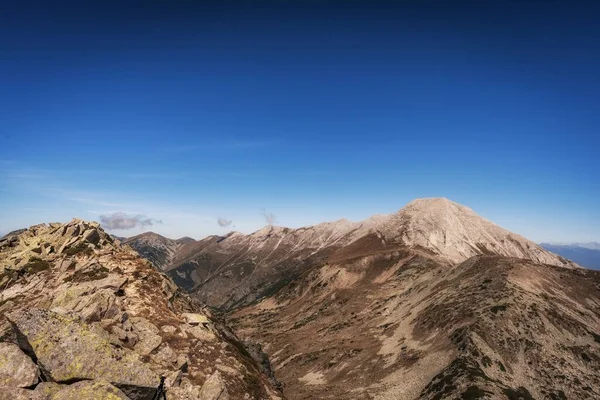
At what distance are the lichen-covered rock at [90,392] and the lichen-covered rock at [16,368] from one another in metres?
1.50

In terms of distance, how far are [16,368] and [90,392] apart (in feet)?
11.4

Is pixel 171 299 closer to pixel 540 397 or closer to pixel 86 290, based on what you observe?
pixel 86 290

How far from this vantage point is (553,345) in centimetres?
7138

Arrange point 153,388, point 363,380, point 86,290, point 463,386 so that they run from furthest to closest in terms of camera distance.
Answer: point 363,380 → point 463,386 → point 86,290 → point 153,388

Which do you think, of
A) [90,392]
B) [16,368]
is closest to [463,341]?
[90,392]

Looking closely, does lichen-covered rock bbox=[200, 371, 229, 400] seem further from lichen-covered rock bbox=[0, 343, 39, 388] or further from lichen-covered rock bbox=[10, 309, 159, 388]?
lichen-covered rock bbox=[0, 343, 39, 388]

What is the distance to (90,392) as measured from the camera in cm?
1648

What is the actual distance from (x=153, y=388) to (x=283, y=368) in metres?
94.0

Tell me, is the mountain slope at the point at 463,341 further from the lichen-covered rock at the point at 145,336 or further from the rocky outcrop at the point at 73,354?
the rocky outcrop at the point at 73,354

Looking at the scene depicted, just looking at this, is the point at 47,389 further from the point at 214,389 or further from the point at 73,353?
the point at 214,389

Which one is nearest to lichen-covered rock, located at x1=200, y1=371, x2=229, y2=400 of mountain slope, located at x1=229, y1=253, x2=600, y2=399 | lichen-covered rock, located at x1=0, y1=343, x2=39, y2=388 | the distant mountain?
A: lichen-covered rock, located at x1=0, y1=343, x2=39, y2=388

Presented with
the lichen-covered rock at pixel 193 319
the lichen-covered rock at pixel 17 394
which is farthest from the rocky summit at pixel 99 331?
the lichen-covered rock at pixel 193 319

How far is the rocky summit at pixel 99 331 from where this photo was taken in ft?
56.3

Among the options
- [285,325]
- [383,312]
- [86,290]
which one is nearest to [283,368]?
[383,312]
